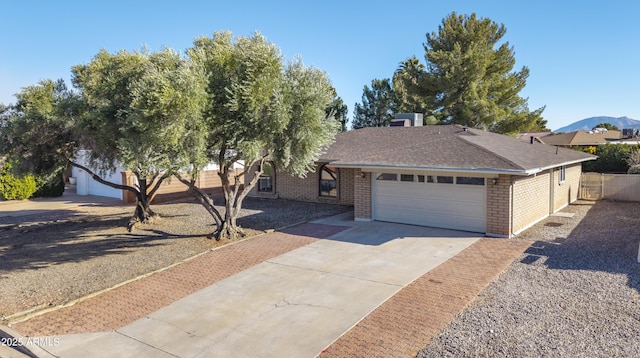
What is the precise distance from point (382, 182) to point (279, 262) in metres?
6.05

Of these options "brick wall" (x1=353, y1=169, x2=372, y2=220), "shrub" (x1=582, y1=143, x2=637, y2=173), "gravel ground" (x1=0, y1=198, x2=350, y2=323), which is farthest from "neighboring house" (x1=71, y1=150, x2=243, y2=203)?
"shrub" (x1=582, y1=143, x2=637, y2=173)

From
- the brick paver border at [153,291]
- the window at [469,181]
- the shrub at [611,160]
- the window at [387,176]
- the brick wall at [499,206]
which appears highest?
the shrub at [611,160]

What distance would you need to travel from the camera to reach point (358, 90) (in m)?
42.3

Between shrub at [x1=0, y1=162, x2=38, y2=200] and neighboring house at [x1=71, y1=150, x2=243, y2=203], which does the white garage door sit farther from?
shrub at [x1=0, y1=162, x2=38, y2=200]

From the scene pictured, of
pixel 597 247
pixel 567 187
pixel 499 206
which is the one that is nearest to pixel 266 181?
pixel 499 206

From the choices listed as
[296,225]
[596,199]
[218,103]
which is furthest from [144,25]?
[596,199]

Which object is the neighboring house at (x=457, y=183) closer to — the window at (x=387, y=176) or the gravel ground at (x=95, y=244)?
the window at (x=387, y=176)

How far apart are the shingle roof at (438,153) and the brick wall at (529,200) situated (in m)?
0.65

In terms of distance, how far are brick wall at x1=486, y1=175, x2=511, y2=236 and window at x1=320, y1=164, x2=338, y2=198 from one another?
846 cm

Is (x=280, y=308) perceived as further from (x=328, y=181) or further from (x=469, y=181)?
(x=328, y=181)

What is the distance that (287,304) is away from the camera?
766 centimetres

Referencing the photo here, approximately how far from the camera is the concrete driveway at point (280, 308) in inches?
244

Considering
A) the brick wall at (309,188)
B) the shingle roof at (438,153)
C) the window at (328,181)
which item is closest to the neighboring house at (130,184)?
the brick wall at (309,188)

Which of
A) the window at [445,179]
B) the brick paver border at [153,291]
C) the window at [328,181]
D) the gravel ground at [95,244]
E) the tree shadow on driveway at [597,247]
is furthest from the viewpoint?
the window at [328,181]
